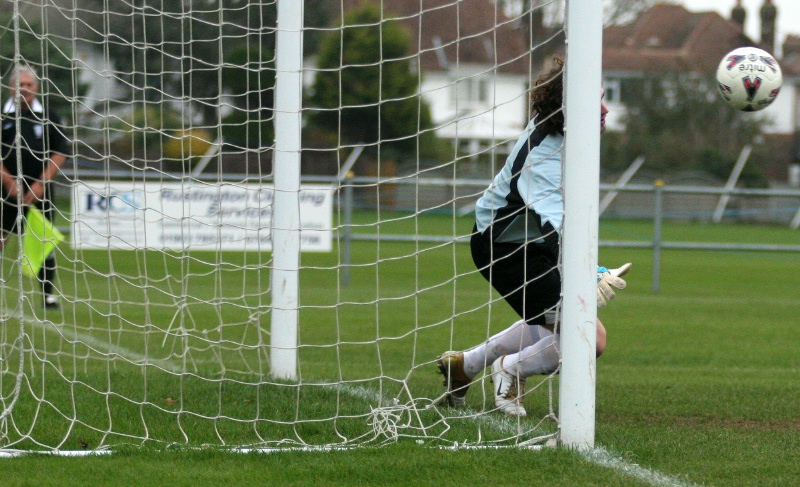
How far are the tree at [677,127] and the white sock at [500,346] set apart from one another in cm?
3649

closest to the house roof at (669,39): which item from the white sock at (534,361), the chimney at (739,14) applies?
the chimney at (739,14)

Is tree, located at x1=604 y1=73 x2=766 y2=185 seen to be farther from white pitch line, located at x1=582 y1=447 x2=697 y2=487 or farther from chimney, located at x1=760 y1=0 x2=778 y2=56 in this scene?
white pitch line, located at x1=582 y1=447 x2=697 y2=487

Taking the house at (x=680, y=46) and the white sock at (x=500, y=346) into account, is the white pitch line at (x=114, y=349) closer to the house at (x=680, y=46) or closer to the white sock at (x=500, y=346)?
the white sock at (x=500, y=346)

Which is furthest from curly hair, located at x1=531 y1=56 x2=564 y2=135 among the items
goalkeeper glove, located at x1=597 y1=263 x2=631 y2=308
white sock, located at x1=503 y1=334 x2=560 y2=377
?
white sock, located at x1=503 y1=334 x2=560 y2=377

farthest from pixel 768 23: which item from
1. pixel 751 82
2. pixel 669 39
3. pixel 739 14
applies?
pixel 751 82

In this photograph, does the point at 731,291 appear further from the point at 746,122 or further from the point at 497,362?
the point at 746,122

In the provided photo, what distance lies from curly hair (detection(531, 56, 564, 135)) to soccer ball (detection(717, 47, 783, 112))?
1.52 m

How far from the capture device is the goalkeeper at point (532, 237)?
439 cm

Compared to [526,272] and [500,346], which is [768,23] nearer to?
[500,346]

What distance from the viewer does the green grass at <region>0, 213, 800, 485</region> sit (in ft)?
12.4

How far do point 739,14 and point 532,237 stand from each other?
61270 mm

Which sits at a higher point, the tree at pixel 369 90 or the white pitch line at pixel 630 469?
the tree at pixel 369 90

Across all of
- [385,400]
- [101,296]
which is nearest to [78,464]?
[385,400]

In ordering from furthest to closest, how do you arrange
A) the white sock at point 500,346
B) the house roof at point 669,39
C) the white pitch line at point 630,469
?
the house roof at point 669,39 < the white sock at point 500,346 < the white pitch line at point 630,469
